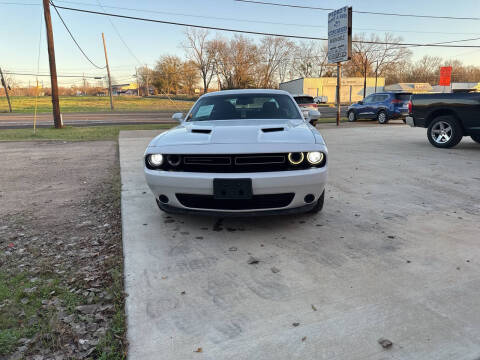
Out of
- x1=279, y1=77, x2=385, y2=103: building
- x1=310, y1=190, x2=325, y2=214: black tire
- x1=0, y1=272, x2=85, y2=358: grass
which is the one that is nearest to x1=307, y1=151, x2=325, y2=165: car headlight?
x1=310, y1=190, x2=325, y2=214: black tire

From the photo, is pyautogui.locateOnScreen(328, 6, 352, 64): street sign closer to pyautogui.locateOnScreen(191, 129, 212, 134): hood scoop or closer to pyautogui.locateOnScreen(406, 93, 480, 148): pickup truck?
pyautogui.locateOnScreen(406, 93, 480, 148): pickup truck

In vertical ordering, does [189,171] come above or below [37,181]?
above

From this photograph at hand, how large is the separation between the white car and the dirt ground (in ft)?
2.61

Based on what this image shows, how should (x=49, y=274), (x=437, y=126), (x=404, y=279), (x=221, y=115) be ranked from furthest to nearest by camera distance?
(x=437, y=126), (x=221, y=115), (x=49, y=274), (x=404, y=279)

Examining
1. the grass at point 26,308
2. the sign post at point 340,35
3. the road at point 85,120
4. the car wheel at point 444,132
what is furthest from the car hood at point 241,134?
the road at point 85,120

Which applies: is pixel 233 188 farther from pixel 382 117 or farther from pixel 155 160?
pixel 382 117

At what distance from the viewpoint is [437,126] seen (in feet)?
27.1

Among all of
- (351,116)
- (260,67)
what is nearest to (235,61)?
(260,67)

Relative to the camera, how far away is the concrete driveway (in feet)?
6.03

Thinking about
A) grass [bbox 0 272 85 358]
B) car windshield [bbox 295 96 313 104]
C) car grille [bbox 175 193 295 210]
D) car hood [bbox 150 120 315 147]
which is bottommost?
grass [bbox 0 272 85 358]

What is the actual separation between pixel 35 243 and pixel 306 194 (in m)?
2.58

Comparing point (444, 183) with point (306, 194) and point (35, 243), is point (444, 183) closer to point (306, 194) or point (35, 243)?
point (306, 194)

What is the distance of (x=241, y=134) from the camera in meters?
3.28

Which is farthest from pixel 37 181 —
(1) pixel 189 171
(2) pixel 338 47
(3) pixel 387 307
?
(2) pixel 338 47
